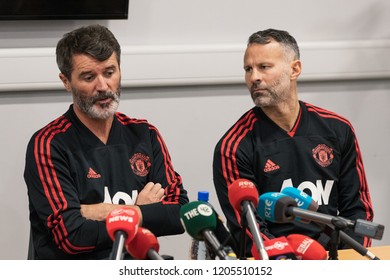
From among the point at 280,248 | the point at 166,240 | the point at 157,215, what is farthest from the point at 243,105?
the point at 280,248

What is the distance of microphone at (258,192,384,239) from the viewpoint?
7.30 feet

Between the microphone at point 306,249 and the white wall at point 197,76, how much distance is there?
2132 millimetres

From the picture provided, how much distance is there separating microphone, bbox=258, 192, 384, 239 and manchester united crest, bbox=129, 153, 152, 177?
1095mm

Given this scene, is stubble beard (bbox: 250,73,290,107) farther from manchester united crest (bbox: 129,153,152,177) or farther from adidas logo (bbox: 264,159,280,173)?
manchester united crest (bbox: 129,153,152,177)

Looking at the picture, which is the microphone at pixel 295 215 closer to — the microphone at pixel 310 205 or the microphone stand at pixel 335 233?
the microphone stand at pixel 335 233

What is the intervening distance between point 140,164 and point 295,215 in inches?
51.7

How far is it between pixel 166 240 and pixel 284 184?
1347 millimetres

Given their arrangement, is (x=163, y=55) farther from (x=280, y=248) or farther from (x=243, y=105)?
(x=280, y=248)

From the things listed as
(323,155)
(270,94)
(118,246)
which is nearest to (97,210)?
(270,94)

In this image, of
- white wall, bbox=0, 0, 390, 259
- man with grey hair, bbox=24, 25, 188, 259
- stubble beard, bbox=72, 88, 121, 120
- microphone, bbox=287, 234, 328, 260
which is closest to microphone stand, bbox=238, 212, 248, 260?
microphone, bbox=287, 234, 328, 260

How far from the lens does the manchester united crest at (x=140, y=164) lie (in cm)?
347

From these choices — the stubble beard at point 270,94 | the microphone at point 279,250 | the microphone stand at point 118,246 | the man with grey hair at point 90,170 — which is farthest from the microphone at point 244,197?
Answer: the stubble beard at point 270,94

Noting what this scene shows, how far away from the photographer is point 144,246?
2.12m
